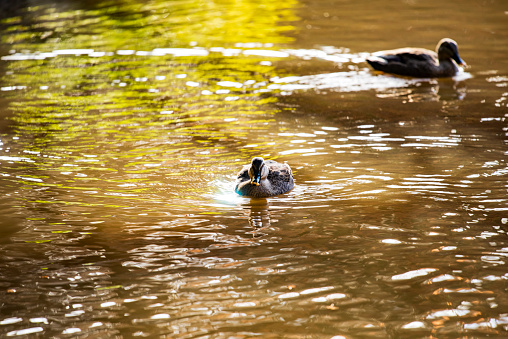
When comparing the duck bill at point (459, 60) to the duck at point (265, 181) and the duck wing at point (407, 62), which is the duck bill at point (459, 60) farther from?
the duck at point (265, 181)

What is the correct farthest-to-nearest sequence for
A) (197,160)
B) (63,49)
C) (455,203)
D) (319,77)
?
(63,49), (319,77), (197,160), (455,203)

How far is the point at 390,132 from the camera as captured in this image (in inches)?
432

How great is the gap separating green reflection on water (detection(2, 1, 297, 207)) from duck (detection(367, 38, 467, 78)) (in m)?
2.58

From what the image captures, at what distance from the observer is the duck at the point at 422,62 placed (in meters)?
14.4

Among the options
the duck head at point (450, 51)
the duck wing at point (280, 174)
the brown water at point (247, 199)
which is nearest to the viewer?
the brown water at point (247, 199)

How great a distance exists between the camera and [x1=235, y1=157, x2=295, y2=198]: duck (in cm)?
850

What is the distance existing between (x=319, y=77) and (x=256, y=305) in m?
9.02

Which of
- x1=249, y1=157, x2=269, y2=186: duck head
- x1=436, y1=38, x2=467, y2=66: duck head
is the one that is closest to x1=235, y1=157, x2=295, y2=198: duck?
x1=249, y1=157, x2=269, y2=186: duck head

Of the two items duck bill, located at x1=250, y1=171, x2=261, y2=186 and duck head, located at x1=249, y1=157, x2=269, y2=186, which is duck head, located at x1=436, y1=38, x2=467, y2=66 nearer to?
duck head, located at x1=249, y1=157, x2=269, y2=186

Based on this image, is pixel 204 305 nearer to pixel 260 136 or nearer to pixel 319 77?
pixel 260 136

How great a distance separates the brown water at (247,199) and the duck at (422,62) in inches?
10.2

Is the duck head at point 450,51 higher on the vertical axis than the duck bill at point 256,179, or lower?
higher

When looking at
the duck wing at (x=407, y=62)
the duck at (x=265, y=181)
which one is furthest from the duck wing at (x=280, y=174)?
the duck wing at (x=407, y=62)

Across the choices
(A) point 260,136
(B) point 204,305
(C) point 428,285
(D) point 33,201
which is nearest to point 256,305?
(B) point 204,305
